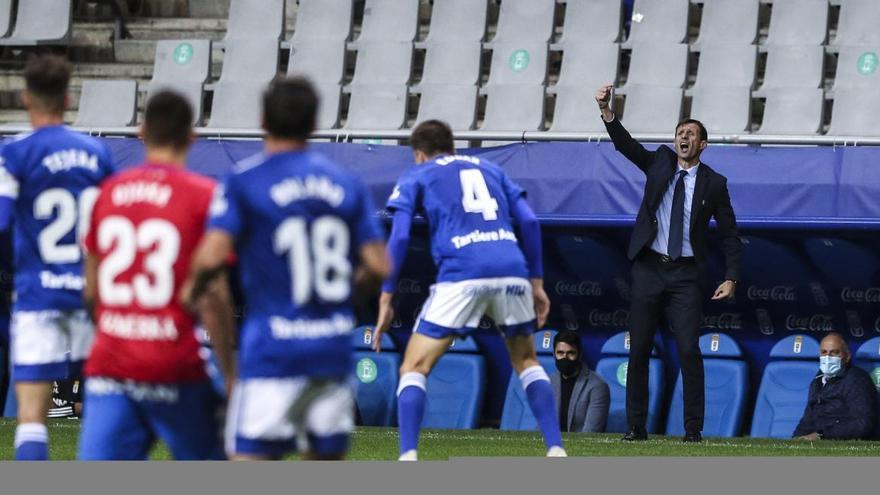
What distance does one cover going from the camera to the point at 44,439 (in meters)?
6.01

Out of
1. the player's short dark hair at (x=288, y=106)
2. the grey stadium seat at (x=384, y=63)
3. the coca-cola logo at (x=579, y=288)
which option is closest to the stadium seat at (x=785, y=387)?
the coca-cola logo at (x=579, y=288)

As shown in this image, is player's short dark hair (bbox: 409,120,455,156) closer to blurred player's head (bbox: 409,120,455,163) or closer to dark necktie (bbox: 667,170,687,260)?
blurred player's head (bbox: 409,120,455,163)

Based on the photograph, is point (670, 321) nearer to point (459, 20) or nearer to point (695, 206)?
point (695, 206)

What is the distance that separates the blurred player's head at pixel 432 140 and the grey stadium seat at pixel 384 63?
7.17 meters

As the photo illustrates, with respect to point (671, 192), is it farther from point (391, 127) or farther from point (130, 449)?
point (130, 449)

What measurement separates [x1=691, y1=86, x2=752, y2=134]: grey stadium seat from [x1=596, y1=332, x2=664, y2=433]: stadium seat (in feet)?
8.09

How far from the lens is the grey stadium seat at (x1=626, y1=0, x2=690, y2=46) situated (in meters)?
14.5

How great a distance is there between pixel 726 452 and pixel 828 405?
1.98 meters

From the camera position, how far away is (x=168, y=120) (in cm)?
490

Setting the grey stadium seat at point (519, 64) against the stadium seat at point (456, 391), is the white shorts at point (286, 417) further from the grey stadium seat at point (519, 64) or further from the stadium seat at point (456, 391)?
the grey stadium seat at point (519, 64)

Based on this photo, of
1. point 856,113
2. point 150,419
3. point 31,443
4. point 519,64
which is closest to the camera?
point 150,419

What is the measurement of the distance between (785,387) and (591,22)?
15.3 ft

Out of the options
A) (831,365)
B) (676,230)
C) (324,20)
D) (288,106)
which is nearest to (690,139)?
(676,230)

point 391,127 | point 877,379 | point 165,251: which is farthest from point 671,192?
point 165,251
